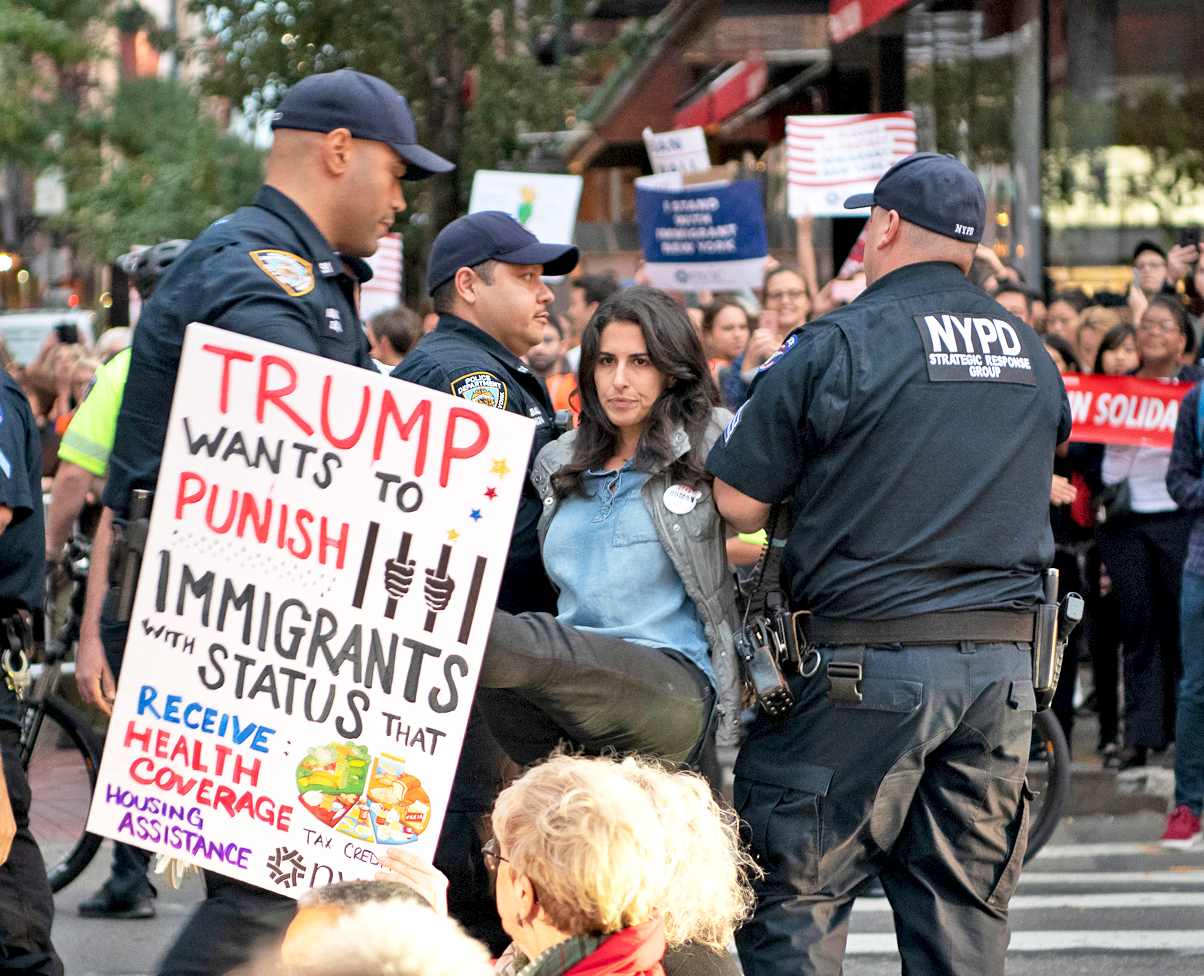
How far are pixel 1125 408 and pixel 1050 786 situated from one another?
2.16m

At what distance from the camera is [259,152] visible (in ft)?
162

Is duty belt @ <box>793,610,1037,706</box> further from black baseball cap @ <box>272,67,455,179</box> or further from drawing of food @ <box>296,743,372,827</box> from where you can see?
black baseball cap @ <box>272,67,455,179</box>

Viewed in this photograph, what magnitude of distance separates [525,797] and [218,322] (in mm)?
1162

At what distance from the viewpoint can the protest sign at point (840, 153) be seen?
9.24 metres

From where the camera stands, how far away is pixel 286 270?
313 centimetres

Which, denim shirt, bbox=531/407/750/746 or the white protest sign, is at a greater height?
the white protest sign

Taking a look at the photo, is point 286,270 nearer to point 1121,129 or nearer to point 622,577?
point 622,577

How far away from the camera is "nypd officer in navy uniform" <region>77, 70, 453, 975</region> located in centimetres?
301

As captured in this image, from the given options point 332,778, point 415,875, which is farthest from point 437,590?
point 415,875

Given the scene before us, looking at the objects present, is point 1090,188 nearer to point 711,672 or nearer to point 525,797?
point 711,672

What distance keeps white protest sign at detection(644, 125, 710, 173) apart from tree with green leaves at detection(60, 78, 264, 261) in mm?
24202

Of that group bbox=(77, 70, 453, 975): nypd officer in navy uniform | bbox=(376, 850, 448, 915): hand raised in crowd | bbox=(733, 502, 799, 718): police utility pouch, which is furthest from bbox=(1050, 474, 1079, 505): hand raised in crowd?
bbox=(376, 850, 448, 915): hand raised in crowd

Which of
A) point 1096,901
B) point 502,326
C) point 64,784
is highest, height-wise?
point 502,326

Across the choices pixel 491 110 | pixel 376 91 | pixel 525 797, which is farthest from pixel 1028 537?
pixel 491 110
